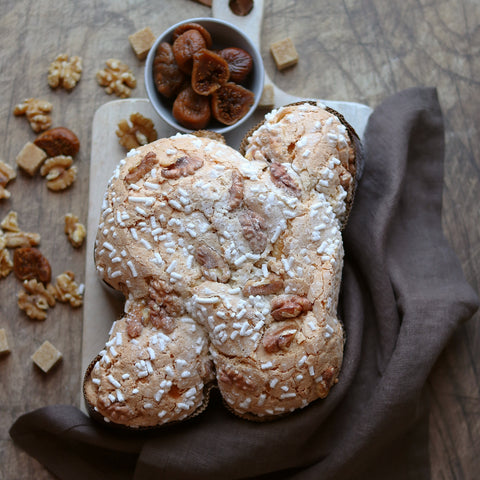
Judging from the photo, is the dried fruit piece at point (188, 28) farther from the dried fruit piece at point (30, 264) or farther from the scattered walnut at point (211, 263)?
the dried fruit piece at point (30, 264)

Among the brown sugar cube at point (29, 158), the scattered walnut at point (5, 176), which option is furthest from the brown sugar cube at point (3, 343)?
the brown sugar cube at point (29, 158)

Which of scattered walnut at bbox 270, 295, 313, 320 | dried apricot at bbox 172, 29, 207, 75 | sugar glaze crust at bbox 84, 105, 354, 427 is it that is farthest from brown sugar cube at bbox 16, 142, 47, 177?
scattered walnut at bbox 270, 295, 313, 320

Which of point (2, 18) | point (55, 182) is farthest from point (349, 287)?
point (2, 18)

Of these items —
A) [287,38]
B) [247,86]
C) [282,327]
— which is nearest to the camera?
[282,327]

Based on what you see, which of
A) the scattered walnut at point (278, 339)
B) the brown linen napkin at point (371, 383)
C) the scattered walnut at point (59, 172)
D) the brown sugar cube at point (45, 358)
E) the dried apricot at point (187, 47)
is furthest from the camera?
the scattered walnut at point (59, 172)

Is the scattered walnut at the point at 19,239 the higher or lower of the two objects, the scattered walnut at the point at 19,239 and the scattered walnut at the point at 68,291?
the higher

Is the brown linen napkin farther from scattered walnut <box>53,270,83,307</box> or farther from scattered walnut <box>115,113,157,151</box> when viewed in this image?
scattered walnut <box>115,113,157,151</box>

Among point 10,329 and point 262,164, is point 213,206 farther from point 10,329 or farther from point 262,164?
point 10,329
